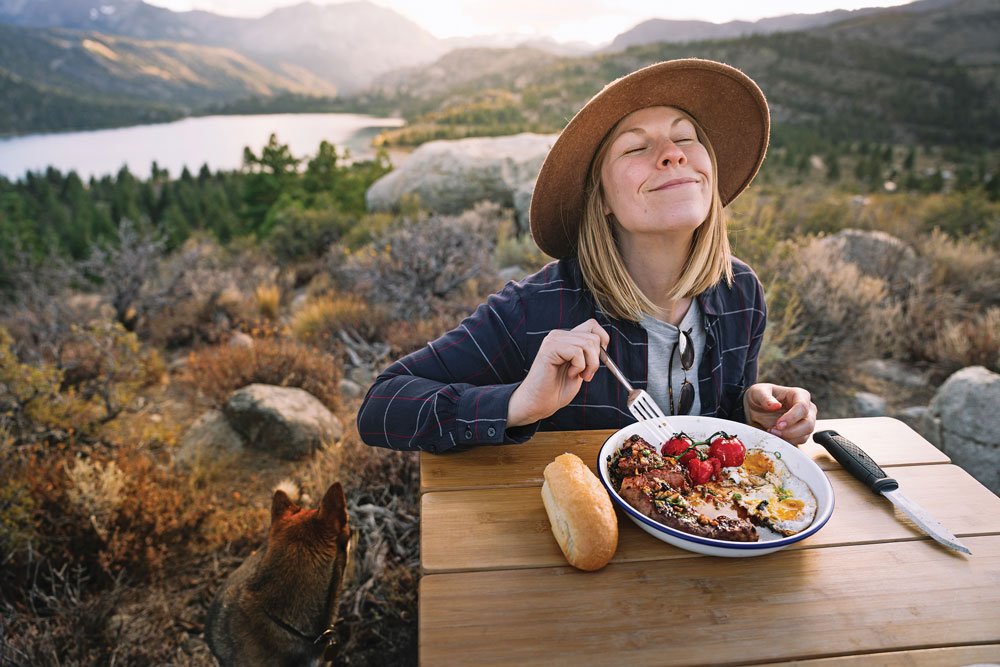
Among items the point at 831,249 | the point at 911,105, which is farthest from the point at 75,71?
the point at 831,249

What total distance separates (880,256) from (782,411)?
5.89 meters

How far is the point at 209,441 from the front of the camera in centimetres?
415

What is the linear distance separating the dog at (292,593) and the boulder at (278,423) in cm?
216

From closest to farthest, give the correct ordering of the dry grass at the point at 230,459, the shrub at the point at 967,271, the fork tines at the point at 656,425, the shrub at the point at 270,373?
1. the fork tines at the point at 656,425
2. the dry grass at the point at 230,459
3. the shrub at the point at 270,373
4. the shrub at the point at 967,271

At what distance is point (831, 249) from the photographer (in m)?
5.86

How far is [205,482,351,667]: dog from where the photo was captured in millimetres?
1796

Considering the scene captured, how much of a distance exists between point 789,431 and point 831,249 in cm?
511

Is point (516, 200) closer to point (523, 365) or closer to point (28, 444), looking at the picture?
point (28, 444)

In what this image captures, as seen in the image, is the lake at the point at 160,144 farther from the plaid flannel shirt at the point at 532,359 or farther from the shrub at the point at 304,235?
the plaid flannel shirt at the point at 532,359

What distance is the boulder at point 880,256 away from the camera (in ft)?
20.2

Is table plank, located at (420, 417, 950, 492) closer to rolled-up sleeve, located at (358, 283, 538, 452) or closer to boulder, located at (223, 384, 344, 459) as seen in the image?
rolled-up sleeve, located at (358, 283, 538, 452)

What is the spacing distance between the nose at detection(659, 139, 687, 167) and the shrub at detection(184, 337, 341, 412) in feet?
12.0

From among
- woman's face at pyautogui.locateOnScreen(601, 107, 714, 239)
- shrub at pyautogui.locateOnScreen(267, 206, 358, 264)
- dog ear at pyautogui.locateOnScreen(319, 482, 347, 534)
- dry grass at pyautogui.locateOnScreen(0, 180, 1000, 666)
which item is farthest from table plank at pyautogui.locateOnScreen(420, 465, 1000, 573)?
shrub at pyautogui.locateOnScreen(267, 206, 358, 264)

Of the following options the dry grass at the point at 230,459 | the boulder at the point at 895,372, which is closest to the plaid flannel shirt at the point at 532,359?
the dry grass at the point at 230,459
